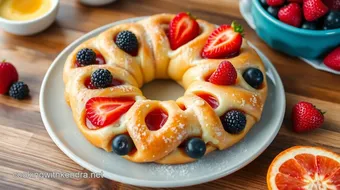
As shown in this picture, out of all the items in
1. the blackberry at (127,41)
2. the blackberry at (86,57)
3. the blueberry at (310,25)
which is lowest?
the blackberry at (86,57)

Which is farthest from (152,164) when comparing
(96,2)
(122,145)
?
(96,2)

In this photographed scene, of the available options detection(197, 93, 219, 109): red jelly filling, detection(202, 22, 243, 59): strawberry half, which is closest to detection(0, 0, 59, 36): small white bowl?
detection(202, 22, 243, 59): strawberry half

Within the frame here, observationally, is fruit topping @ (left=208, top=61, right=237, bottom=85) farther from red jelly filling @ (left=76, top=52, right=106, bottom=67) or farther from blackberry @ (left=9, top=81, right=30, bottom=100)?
blackberry @ (left=9, top=81, right=30, bottom=100)

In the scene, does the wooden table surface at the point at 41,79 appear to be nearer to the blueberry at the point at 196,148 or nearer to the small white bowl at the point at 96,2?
the small white bowl at the point at 96,2

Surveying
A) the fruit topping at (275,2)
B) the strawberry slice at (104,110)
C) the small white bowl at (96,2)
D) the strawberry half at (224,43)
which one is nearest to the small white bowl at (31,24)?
the small white bowl at (96,2)

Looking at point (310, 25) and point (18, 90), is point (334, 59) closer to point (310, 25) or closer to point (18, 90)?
point (310, 25)

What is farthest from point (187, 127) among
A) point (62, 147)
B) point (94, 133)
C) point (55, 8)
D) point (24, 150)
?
point (55, 8)
